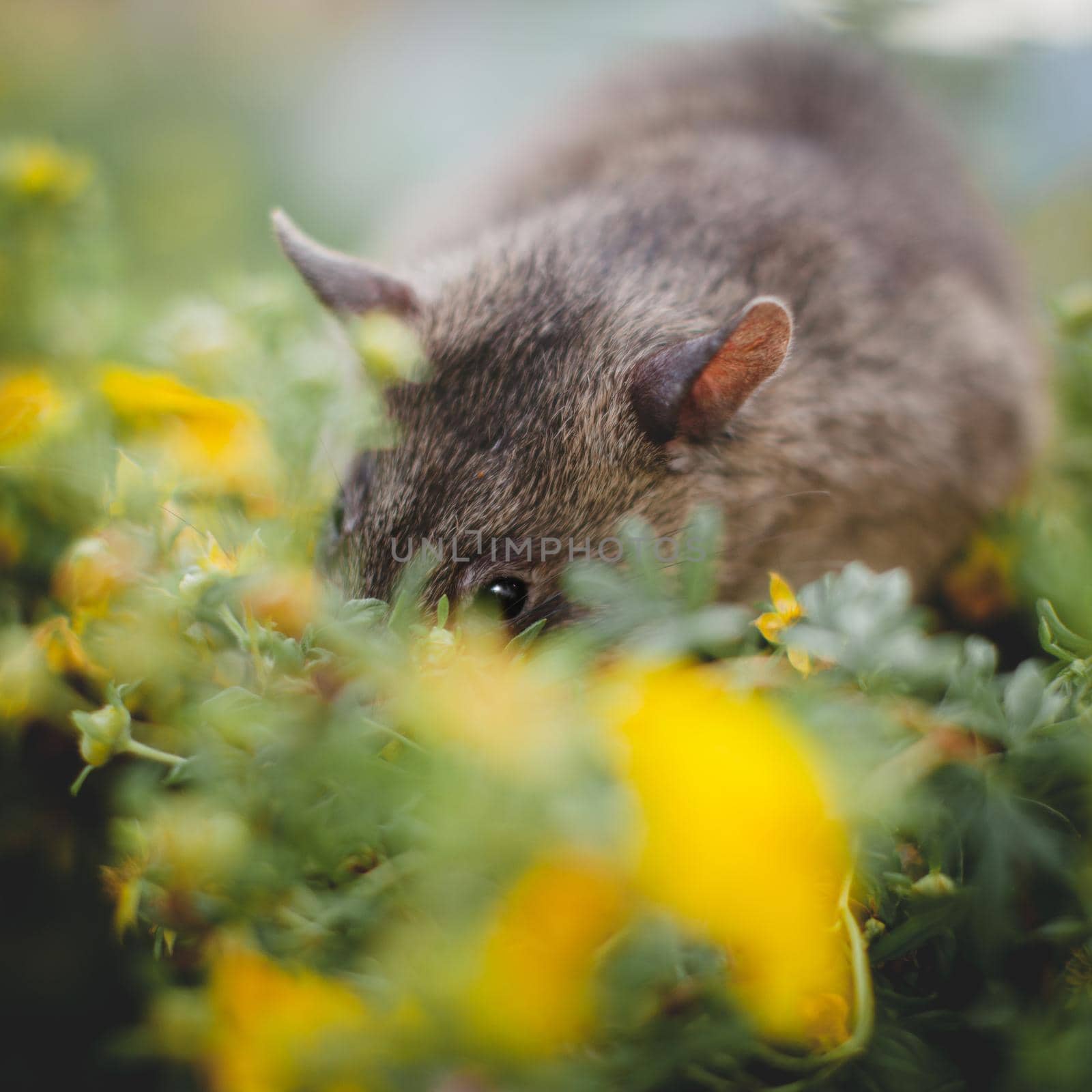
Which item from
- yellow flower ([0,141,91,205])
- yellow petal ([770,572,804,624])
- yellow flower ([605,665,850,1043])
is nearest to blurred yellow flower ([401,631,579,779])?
yellow flower ([605,665,850,1043])

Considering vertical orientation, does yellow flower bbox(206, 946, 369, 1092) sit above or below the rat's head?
below

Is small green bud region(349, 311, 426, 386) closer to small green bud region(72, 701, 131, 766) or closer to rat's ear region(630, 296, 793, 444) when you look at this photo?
rat's ear region(630, 296, 793, 444)

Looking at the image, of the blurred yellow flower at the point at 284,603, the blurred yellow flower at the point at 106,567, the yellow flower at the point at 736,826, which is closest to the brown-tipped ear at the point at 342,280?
the blurred yellow flower at the point at 106,567

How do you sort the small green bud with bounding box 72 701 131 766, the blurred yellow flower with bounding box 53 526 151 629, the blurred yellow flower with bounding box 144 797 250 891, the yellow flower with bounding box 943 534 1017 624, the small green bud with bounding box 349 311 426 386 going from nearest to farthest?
the blurred yellow flower with bounding box 144 797 250 891, the small green bud with bounding box 72 701 131 766, the blurred yellow flower with bounding box 53 526 151 629, the small green bud with bounding box 349 311 426 386, the yellow flower with bounding box 943 534 1017 624

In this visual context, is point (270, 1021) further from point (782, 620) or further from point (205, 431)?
point (205, 431)

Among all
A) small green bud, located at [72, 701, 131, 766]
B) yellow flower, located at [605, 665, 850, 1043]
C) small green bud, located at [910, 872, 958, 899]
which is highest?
yellow flower, located at [605, 665, 850, 1043]

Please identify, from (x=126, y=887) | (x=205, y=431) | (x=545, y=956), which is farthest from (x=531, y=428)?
(x=545, y=956)

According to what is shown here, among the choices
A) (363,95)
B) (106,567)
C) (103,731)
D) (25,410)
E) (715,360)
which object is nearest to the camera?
(103,731)
